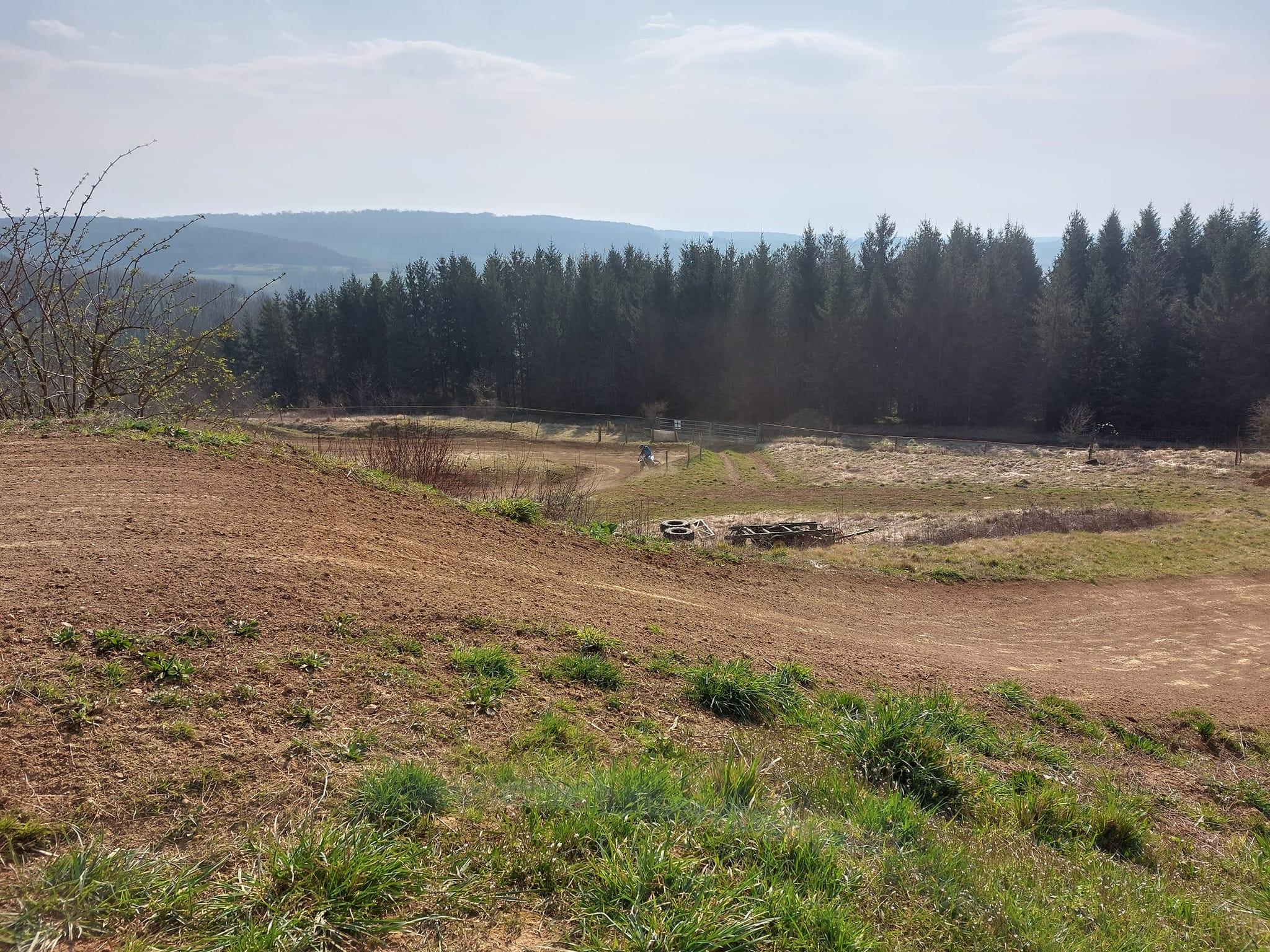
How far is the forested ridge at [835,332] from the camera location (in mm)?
50906

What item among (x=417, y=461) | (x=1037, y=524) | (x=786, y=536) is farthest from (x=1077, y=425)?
(x=417, y=461)

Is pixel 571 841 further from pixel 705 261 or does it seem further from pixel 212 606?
pixel 705 261

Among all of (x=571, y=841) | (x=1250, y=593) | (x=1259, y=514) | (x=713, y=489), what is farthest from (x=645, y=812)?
(x=713, y=489)

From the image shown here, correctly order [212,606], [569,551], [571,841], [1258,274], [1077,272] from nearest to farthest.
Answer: [571,841], [212,606], [569,551], [1258,274], [1077,272]

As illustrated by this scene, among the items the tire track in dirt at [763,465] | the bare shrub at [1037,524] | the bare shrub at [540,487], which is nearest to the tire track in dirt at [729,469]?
the tire track in dirt at [763,465]

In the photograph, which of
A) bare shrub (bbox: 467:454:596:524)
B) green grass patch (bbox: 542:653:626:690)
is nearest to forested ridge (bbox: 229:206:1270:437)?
bare shrub (bbox: 467:454:596:524)

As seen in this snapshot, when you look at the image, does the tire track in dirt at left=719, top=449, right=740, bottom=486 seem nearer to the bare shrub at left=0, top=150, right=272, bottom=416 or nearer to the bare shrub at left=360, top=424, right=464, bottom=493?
the bare shrub at left=360, top=424, right=464, bottom=493

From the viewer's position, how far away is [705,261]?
2625 inches

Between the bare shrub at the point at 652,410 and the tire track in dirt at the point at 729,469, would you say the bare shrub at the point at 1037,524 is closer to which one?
the tire track in dirt at the point at 729,469

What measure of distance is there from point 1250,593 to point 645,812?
1745 centimetres

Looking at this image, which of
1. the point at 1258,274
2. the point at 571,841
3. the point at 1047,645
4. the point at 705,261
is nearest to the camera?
the point at 571,841

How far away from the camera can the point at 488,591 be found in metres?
7.77

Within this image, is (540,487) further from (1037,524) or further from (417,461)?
(1037,524)

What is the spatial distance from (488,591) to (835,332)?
56506mm
